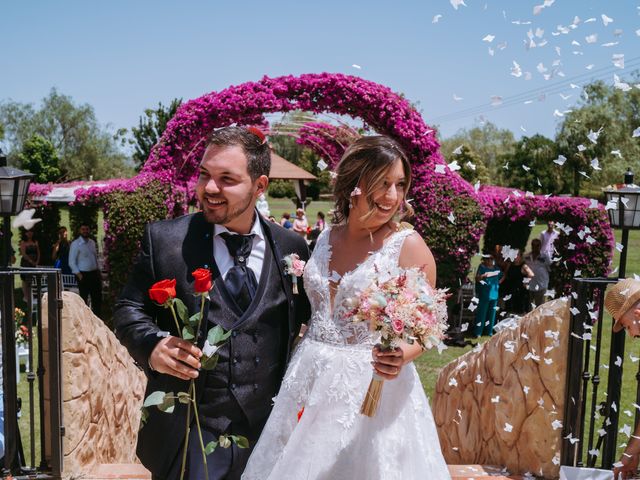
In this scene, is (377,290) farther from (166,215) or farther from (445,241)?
(166,215)

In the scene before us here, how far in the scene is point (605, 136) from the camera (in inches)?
1344

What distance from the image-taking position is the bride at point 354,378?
2379 millimetres

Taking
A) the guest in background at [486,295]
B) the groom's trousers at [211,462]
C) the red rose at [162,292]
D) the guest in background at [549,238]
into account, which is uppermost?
the red rose at [162,292]

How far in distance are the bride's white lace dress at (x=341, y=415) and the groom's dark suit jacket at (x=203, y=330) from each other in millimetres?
172

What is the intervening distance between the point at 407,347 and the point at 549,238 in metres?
10.8

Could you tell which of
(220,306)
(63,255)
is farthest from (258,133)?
(63,255)

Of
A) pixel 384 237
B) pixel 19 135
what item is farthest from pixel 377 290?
pixel 19 135

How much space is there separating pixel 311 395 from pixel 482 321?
27.3 feet

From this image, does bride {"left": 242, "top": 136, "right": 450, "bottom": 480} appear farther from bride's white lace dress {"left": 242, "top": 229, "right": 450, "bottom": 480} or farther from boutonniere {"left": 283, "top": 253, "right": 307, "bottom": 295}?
boutonniere {"left": 283, "top": 253, "right": 307, "bottom": 295}

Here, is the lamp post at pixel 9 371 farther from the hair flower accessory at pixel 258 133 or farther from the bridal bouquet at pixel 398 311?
the bridal bouquet at pixel 398 311

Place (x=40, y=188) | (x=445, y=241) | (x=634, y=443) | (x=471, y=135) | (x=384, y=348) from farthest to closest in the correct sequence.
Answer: (x=471, y=135), (x=40, y=188), (x=445, y=241), (x=634, y=443), (x=384, y=348)

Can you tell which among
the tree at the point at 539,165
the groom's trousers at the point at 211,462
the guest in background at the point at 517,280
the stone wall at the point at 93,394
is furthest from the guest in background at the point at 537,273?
the tree at the point at 539,165

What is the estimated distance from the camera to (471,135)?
69188 millimetres

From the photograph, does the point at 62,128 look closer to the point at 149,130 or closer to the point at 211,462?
the point at 149,130
